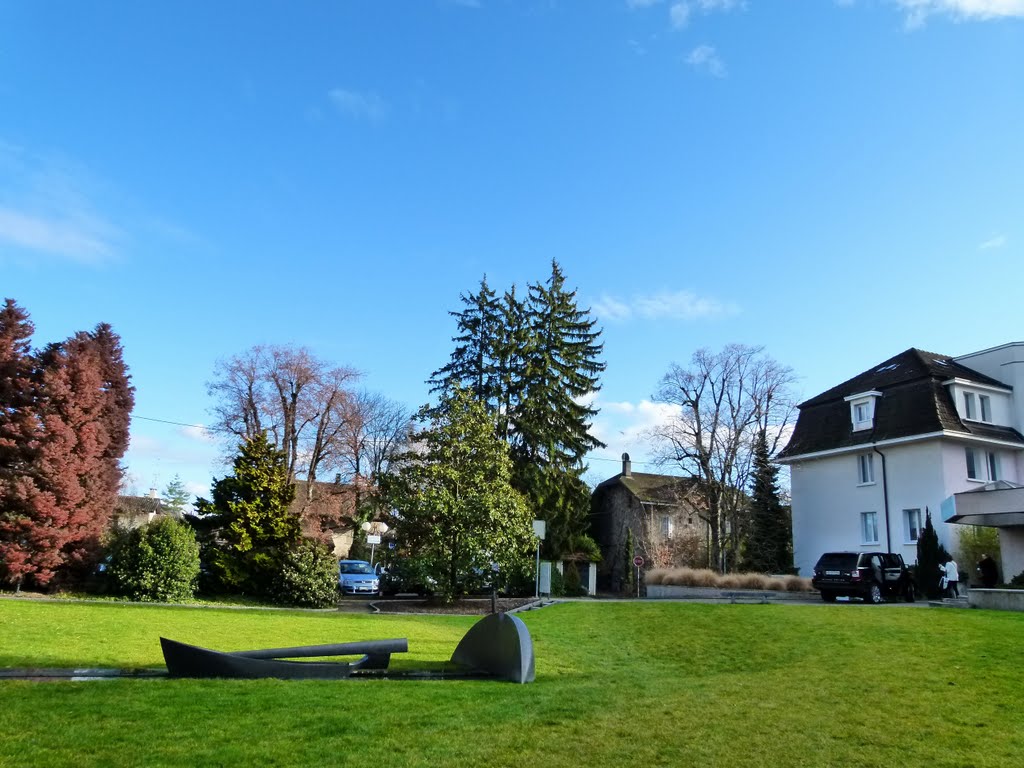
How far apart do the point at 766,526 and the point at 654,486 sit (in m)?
7.22

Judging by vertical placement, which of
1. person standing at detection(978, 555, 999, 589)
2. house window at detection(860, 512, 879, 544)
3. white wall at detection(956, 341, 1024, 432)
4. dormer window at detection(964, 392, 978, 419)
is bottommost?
person standing at detection(978, 555, 999, 589)

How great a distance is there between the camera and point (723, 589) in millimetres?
29734

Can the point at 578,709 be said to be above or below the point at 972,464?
below

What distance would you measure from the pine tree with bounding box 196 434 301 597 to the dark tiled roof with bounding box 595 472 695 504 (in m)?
24.2

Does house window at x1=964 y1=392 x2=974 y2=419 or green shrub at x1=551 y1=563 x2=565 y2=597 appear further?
house window at x1=964 y1=392 x2=974 y2=419

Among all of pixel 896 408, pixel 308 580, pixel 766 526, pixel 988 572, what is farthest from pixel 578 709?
pixel 766 526

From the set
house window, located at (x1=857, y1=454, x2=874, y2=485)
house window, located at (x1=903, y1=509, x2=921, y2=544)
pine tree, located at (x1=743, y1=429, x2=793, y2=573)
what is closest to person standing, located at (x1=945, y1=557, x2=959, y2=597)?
house window, located at (x1=903, y1=509, x2=921, y2=544)

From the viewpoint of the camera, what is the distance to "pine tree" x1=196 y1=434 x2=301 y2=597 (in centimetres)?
2528

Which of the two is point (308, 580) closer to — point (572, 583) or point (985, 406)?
point (572, 583)

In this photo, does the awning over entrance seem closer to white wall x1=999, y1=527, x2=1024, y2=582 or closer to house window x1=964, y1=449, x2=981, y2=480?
white wall x1=999, y1=527, x2=1024, y2=582

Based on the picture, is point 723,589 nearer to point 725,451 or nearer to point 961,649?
point 725,451

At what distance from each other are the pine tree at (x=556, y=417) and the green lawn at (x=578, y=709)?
83.8 ft

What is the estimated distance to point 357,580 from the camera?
33188mm

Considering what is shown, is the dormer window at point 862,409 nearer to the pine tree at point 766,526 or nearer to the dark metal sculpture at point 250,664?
the pine tree at point 766,526
